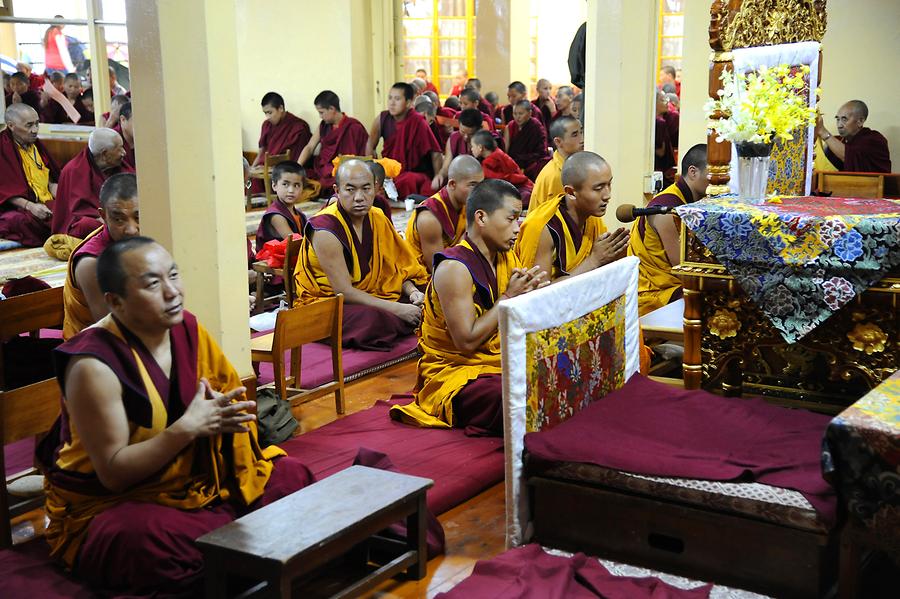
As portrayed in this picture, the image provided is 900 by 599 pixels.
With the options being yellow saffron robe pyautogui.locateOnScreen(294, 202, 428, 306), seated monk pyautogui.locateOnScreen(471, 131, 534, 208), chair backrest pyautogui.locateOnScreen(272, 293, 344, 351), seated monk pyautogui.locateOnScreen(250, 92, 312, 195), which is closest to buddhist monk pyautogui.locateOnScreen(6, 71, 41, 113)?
seated monk pyautogui.locateOnScreen(250, 92, 312, 195)

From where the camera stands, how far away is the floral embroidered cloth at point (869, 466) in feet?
8.98

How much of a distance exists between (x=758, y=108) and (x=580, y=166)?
43.7 inches

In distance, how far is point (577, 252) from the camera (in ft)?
17.4

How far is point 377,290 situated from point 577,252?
1.44m

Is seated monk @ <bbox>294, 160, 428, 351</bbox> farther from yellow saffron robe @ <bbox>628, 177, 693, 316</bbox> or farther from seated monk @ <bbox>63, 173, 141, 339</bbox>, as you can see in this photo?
seated monk @ <bbox>63, 173, 141, 339</bbox>

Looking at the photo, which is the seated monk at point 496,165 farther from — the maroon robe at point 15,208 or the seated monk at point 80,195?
the maroon robe at point 15,208

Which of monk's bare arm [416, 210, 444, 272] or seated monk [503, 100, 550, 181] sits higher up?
seated monk [503, 100, 550, 181]

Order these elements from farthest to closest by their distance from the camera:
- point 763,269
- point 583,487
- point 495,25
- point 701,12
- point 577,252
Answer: point 495,25
point 701,12
point 577,252
point 763,269
point 583,487

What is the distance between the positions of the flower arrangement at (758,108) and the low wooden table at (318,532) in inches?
82.8

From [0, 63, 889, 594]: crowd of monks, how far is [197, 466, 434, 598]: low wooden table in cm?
21

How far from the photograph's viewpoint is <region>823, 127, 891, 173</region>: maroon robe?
9266mm

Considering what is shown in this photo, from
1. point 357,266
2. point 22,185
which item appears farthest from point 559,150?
point 22,185

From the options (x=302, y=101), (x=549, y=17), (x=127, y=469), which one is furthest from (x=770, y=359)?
(x=549, y=17)

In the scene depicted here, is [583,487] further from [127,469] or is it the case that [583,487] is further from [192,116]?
[192,116]
